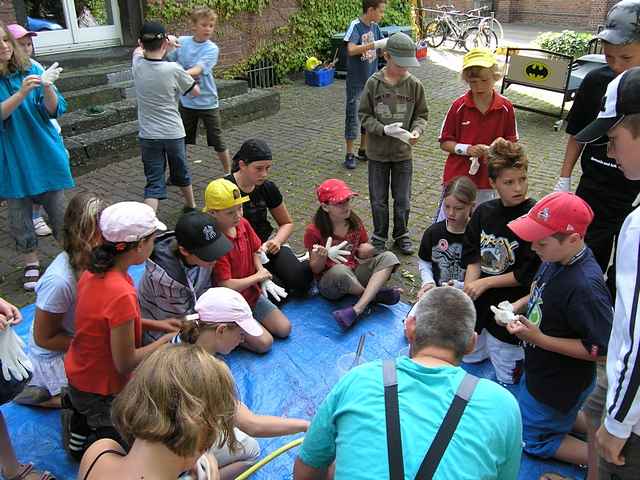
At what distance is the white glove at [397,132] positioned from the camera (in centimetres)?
439

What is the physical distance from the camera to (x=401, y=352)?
11.4ft

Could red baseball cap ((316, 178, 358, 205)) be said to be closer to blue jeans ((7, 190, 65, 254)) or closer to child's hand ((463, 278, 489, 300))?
child's hand ((463, 278, 489, 300))

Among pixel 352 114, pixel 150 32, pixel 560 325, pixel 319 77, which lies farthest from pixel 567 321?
pixel 319 77

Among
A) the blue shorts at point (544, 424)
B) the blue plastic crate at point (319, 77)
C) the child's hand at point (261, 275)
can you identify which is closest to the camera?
the blue shorts at point (544, 424)

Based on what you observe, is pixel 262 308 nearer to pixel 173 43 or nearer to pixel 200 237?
pixel 200 237

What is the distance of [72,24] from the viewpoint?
7648mm

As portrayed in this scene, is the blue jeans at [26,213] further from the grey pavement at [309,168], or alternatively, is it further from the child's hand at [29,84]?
the child's hand at [29,84]

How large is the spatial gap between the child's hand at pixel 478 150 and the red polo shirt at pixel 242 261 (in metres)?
1.65

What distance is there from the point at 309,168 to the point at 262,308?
130 inches

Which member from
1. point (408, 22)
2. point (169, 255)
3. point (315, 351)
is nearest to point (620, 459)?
point (315, 351)

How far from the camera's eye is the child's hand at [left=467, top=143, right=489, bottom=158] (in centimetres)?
375

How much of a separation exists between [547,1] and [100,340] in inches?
1063

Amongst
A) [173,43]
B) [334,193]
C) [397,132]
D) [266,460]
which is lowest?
[266,460]

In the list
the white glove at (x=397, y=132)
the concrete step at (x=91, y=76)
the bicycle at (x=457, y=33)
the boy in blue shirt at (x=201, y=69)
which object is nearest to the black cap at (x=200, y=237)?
the white glove at (x=397, y=132)
